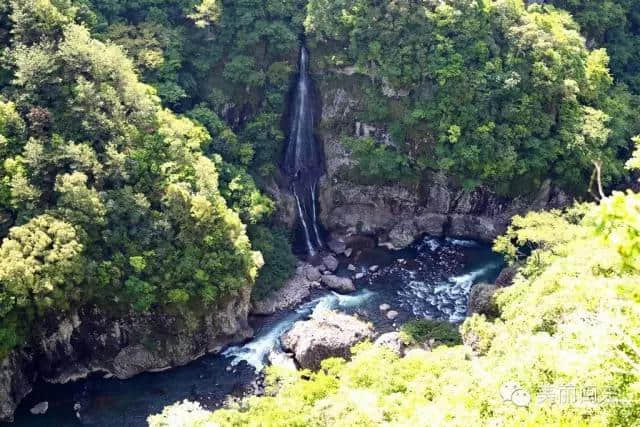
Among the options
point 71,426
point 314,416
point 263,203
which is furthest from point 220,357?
point 314,416

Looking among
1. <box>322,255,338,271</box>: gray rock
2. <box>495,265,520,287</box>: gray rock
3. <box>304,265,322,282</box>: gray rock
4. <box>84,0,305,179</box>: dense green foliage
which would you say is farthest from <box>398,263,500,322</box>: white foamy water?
<box>84,0,305,179</box>: dense green foliage

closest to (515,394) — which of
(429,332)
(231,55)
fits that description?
(429,332)

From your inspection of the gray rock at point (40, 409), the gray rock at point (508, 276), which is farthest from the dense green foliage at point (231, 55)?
the gray rock at point (40, 409)

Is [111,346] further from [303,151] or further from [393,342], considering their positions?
[303,151]

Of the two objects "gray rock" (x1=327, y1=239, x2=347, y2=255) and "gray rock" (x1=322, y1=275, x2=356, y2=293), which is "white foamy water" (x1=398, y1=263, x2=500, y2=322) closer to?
"gray rock" (x1=322, y1=275, x2=356, y2=293)

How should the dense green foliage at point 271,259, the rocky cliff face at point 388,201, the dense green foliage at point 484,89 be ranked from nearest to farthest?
1. the dense green foliage at point 271,259
2. the dense green foliage at point 484,89
3. the rocky cliff face at point 388,201

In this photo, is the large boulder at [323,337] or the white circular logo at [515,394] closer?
the white circular logo at [515,394]

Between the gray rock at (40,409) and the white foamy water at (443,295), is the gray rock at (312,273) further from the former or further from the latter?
the gray rock at (40,409)

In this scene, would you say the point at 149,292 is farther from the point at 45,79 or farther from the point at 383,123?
the point at 383,123
